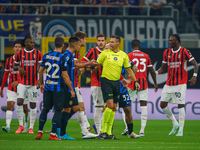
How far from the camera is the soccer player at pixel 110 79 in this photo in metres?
9.41

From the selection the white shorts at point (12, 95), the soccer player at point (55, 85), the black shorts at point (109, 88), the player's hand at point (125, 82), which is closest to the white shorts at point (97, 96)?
the black shorts at point (109, 88)

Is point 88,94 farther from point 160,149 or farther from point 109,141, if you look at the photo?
point 160,149

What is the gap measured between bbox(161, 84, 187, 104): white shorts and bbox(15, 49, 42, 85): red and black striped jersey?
3187 millimetres

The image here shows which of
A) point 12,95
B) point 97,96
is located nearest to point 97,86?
point 97,96

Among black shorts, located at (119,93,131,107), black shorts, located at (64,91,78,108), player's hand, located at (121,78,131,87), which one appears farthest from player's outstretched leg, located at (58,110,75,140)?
player's hand, located at (121,78,131,87)

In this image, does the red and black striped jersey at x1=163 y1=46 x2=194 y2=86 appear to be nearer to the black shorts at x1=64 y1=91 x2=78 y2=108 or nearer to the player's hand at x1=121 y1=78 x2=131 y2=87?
the player's hand at x1=121 y1=78 x2=131 y2=87

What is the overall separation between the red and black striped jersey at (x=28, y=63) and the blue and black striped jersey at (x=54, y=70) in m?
2.42

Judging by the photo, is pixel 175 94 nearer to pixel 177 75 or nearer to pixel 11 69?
pixel 177 75

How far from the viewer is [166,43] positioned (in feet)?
65.9

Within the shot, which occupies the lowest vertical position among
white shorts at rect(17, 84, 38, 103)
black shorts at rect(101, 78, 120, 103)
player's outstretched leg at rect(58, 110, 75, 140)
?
player's outstretched leg at rect(58, 110, 75, 140)

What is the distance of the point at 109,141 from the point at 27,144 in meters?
1.62

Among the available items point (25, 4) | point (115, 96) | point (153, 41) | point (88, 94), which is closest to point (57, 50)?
point (115, 96)

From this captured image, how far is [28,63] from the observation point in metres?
A: 11.5

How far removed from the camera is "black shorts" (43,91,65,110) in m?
9.01
